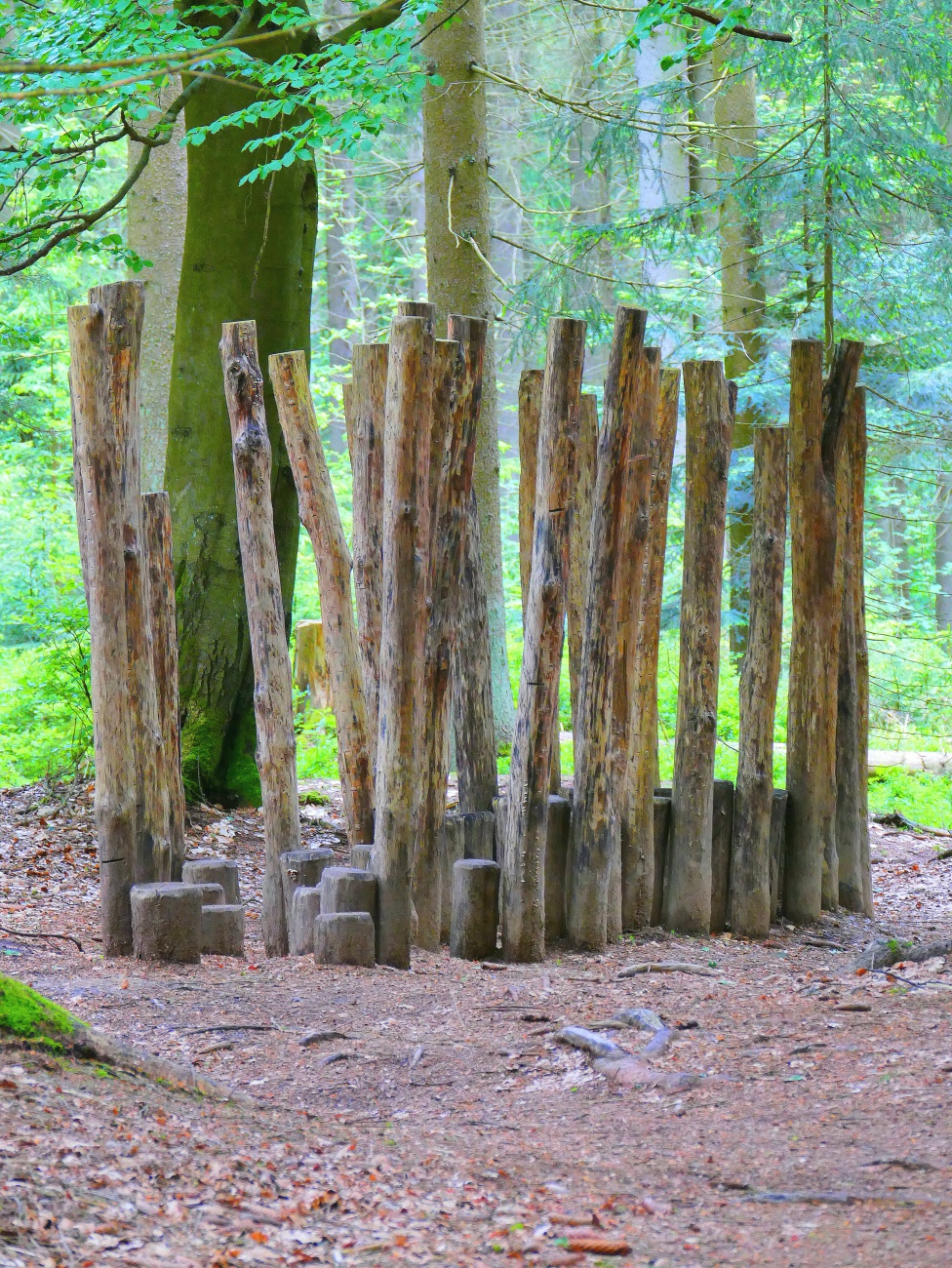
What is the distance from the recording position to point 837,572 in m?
5.73

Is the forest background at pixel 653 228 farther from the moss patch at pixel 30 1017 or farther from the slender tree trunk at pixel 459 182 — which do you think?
the moss patch at pixel 30 1017

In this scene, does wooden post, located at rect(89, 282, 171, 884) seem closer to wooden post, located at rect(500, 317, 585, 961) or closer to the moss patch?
wooden post, located at rect(500, 317, 585, 961)

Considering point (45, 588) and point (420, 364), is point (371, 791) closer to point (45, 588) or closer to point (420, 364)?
point (420, 364)

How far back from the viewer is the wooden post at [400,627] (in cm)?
424

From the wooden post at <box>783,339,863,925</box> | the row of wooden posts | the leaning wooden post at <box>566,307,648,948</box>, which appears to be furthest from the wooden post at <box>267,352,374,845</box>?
the wooden post at <box>783,339,863,925</box>

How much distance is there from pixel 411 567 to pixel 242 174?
3.96 meters

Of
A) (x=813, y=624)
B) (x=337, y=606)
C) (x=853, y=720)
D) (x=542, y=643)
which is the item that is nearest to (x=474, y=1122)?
(x=542, y=643)

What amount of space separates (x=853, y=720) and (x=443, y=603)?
8.01 feet

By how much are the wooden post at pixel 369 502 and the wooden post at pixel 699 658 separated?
1.34 metres

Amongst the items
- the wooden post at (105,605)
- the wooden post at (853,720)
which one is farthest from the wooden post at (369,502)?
the wooden post at (853,720)

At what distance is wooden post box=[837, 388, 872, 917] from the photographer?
585cm

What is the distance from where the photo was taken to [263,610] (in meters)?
4.69

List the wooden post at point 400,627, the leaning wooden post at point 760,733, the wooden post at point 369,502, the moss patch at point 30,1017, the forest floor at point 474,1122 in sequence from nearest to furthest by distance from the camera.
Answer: the forest floor at point 474,1122 → the moss patch at point 30,1017 → the wooden post at point 400,627 → the wooden post at point 369,502 → the leaning wooden post at point 760,733

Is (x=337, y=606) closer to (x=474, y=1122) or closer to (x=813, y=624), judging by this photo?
(x=813, y=624)
